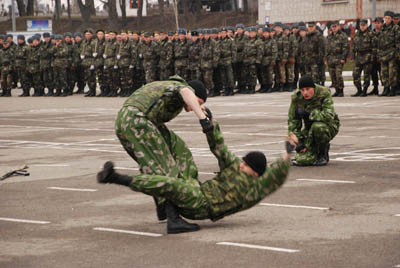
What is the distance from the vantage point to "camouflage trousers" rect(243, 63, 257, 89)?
1231 inches

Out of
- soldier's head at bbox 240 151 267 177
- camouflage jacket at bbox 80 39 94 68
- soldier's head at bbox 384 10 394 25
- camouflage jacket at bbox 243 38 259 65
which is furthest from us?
camouflage jacket at bbox 80 39 94 68

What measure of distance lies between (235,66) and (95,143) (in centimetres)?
1552

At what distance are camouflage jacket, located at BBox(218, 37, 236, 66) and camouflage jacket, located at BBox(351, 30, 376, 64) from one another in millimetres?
5336

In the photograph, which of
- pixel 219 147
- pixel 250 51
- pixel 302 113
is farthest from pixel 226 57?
pixel 219 147

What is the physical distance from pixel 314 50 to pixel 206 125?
2084 cm

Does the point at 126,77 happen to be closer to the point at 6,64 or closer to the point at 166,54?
the point at 166,54

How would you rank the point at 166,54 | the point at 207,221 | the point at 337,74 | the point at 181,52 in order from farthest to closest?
the point at 166,54 → the point at 181,52 → the point at 337,74 → the point at 207,221

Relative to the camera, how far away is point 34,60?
35.2 m

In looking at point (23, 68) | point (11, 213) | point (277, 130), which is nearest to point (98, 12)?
point (23, 68)

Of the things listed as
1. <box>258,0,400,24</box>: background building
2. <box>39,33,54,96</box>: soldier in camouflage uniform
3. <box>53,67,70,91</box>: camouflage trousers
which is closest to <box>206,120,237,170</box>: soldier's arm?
<box>53,67,70,91</box>: camouflage trousers

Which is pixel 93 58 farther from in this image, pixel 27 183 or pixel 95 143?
pixel 27 183

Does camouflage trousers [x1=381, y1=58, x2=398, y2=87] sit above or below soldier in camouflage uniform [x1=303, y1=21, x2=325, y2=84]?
below

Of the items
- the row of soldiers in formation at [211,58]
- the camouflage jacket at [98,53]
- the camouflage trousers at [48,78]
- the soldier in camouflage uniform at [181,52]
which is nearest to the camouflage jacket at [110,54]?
the row of soldiers in formation at [211,58]

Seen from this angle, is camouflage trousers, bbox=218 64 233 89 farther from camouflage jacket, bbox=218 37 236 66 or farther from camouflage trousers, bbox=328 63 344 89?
camouflage trousers, bbox=328 63 344 89
